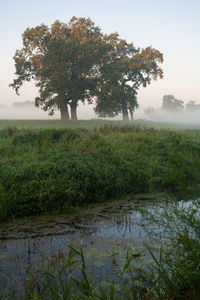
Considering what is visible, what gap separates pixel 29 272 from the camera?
12.5ft

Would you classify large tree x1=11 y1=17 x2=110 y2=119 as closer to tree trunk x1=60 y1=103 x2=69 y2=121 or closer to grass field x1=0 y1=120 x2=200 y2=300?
tree trunk x1=60 y1=103 x2=69 y2=121

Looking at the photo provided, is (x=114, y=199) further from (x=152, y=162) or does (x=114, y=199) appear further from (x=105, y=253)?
(x=105, y=253)

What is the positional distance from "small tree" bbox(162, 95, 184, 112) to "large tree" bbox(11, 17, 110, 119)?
8595cm

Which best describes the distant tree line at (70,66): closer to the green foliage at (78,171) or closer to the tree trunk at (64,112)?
the tree trunk at (64,112)

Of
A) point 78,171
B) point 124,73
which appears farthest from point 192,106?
point 78,171

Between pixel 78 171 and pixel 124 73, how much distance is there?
35048 mm

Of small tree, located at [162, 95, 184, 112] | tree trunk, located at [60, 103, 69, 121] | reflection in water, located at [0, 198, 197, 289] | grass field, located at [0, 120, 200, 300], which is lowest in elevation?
reflection in water, located at [0, 198, 197, 289]

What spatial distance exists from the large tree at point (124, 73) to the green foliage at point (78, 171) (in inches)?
823

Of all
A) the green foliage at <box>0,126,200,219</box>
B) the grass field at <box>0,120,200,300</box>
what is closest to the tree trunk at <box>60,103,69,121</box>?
the green foliage at <box>0,126,200,219</box>

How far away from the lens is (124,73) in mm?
40844

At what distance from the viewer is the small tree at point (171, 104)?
11669 cm

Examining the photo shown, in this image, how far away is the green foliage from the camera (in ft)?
22.4

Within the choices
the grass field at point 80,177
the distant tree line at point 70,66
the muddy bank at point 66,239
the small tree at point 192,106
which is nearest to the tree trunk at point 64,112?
the distant tree line at point 70,66

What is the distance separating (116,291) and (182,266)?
901 millimetres
